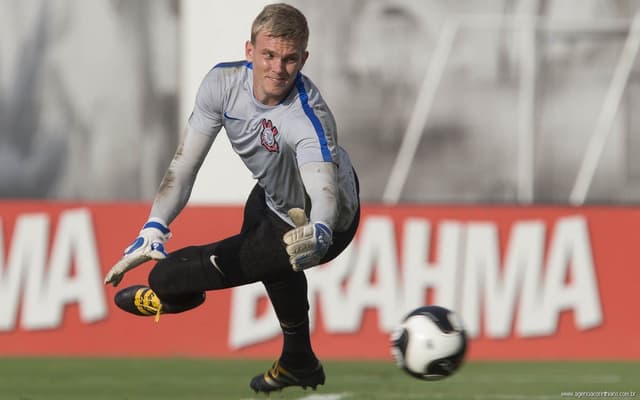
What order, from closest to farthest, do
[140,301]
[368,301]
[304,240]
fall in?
1. [304,240]
2. [140,301]
3. [368,301]

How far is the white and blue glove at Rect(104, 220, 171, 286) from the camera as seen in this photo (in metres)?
7.77

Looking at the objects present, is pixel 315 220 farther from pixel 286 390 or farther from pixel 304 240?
pixel 286 390

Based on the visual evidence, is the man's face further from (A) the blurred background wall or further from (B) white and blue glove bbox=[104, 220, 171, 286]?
(A) the blurred background wall

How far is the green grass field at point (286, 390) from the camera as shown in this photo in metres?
10.4

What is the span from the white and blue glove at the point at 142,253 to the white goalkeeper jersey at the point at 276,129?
72 centimetres

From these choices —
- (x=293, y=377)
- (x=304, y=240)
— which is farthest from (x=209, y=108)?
(x=293, y=377)

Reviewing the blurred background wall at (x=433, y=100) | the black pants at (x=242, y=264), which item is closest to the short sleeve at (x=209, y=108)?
the black pants at (x=242, y=264)

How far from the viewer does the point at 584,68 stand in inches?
663

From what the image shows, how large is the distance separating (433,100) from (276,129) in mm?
8993

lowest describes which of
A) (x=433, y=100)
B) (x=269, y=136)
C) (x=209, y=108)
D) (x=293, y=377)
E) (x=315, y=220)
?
(x=293, y=377)

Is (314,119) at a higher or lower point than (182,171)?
higher

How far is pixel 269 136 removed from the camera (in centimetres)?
802

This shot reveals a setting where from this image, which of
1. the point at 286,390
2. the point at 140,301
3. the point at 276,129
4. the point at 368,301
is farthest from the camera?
the point at 368,301

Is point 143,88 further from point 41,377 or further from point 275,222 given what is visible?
point 275,222
